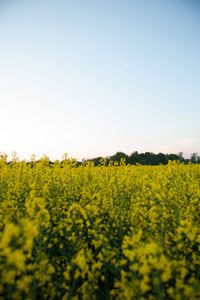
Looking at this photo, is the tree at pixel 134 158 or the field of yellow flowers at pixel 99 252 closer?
the field of yellow flowers at pixel 99 252

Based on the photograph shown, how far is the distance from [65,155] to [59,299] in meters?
4.00

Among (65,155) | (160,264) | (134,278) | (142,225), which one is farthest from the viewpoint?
(65,155)

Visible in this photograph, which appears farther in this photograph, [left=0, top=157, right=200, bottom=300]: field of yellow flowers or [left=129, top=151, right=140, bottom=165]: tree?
[left=129, top=151, right=140, bottom=165]: tree

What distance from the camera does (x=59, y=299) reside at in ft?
6.73

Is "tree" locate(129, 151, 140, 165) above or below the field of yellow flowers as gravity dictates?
above

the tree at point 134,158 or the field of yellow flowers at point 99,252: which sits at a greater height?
the tree at point 134,158

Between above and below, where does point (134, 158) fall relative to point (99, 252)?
above

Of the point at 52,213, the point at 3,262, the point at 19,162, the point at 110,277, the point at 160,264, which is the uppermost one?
the point at 19,162

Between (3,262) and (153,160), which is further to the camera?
(153,160)

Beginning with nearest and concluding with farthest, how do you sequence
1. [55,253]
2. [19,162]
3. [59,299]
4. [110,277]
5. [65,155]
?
[59,299] → [110,277] → [55,253] → [65,155] → [19,162]

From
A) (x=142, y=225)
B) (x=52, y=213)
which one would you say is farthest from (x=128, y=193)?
(x=52, y=213)

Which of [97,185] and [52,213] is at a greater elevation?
[97,185]

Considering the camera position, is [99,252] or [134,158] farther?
[134,158]

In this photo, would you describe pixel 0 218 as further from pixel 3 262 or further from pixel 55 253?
pixel 55 253
